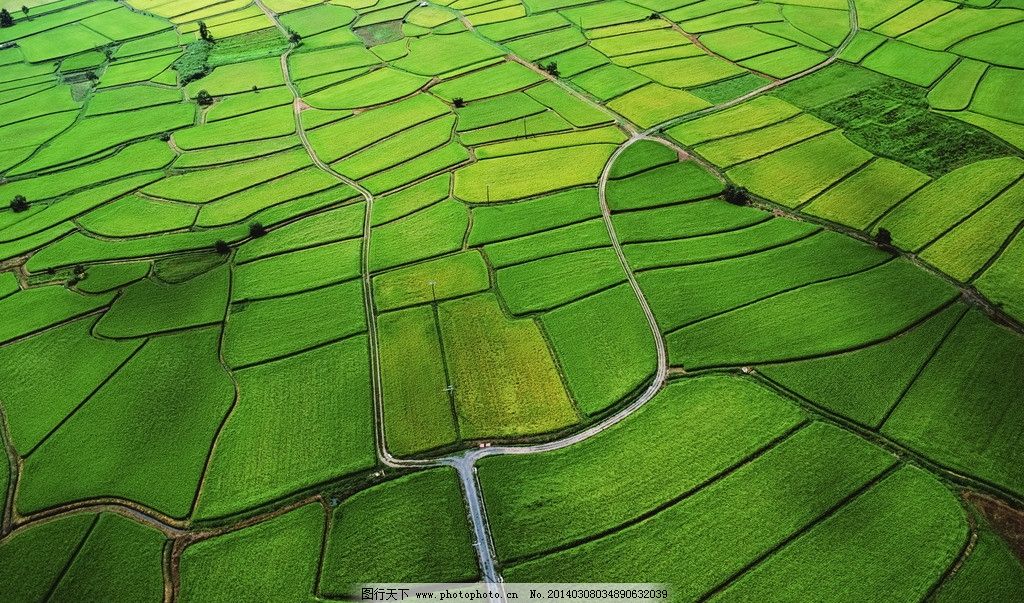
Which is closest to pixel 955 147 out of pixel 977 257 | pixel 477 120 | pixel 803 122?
pixel 803 122

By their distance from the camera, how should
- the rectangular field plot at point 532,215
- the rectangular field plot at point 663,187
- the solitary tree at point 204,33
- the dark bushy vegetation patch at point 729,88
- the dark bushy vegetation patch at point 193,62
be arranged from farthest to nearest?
the solitary tree at point 204,33 → the dark bushy vegetation patch at point 193,62 → the dark bushy vegetation patch at point 729,88 → the rectangular field plot at point 663,187 → the rectangular field plot at point 532,215

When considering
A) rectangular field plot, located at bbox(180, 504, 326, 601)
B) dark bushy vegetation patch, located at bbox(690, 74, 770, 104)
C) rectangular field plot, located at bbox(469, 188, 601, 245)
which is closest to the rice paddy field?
rectangular field plot, located at bbox(180, 504, 326, 601)

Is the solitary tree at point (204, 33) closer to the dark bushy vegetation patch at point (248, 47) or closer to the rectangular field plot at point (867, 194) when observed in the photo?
the dark bushy vegetation patch at point (248, 47)

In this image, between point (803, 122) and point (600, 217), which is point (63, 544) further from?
point (803, 122)

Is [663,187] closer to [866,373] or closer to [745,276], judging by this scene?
[745,276]

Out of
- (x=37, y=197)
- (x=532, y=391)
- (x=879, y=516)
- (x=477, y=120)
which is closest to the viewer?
(x=879, y=516)

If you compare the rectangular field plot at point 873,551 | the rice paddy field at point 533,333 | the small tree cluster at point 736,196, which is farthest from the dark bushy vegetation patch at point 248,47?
the rectangular field plot at point 873,551
